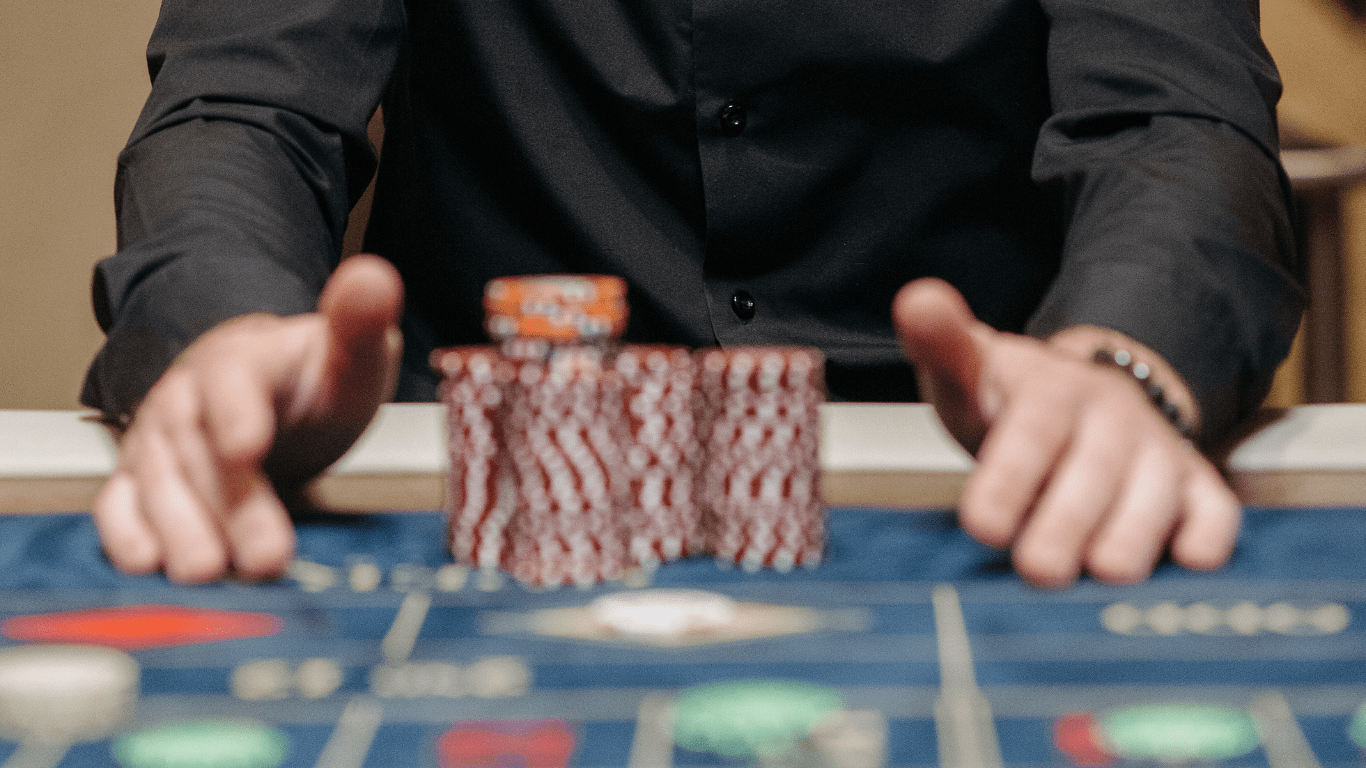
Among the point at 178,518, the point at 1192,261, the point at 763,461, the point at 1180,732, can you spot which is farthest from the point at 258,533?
the point at 1192,261

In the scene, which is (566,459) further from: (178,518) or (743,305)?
(743,305)

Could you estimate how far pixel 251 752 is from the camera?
2.19 feet

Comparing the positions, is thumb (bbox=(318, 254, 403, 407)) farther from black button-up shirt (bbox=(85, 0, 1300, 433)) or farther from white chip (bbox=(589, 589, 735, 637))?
black button-up shirt (bbox=(85, 0, 1300, 433))

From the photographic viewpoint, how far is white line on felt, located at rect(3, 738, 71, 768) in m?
0.66

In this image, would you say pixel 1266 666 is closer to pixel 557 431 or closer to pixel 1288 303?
pixel 557 431

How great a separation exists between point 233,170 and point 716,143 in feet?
2.50

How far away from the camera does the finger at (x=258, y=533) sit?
37.3 inches

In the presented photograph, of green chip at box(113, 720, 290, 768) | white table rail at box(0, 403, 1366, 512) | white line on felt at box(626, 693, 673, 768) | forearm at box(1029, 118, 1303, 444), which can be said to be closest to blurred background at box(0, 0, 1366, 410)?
A: forearm at box(1029, 118, 1303, 444)

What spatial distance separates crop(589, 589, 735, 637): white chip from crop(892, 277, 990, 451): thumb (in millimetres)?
265

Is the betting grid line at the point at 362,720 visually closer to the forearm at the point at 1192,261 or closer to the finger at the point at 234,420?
the finger at the point at 234,420

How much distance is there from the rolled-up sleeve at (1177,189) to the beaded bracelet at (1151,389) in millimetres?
91

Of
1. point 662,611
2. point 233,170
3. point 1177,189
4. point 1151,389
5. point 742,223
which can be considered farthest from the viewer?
point 742,223

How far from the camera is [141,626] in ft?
2.86

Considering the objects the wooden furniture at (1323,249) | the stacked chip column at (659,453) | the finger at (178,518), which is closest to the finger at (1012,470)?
the stacked chip column at (659,453)
